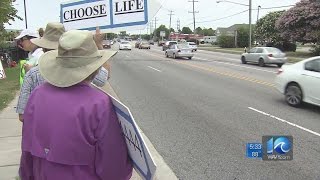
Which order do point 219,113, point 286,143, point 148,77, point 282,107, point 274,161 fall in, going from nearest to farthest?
point 286,143
point 274,161
point 219,113
point 282,107
point 148,77

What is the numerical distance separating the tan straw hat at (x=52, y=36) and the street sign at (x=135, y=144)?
1.89 meters

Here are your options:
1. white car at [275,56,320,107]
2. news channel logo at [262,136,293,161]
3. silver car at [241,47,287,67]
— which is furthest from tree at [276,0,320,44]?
news channel logo at [262,136,293,161]

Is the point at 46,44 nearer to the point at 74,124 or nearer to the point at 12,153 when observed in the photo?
the point at 74,124

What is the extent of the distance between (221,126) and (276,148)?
10.9 feet

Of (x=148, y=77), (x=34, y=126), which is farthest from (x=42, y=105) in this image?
(x=148, y=77)

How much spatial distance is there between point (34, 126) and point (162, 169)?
411cm

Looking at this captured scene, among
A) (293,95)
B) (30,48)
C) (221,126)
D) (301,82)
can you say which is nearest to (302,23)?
(293,95)

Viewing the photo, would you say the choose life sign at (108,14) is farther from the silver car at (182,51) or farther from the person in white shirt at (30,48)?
the silver car at (182,51)

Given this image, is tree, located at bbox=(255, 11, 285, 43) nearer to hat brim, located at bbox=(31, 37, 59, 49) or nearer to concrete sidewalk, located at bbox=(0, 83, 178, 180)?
concrete sidewalk, located at bbox=(0, 83, 178, 180)

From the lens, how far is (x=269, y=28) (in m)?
56.9

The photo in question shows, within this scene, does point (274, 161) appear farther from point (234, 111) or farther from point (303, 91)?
point (303, 91)

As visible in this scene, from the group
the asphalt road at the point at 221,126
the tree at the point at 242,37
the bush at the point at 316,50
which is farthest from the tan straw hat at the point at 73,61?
the tree at the point at 242,37

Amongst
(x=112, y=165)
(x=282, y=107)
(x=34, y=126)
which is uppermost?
(x=34, y=126)

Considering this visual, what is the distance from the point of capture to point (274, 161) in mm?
6898
